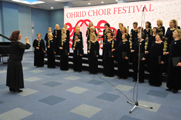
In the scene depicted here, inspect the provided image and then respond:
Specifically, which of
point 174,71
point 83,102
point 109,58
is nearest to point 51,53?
point 109,58

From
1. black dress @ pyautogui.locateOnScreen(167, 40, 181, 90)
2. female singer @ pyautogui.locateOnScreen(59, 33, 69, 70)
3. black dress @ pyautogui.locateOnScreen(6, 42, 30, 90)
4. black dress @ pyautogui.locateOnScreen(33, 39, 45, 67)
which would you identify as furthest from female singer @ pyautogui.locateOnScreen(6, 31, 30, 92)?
black dress @ pyautogui.locateOnScreen(33, 39, 45, 67)

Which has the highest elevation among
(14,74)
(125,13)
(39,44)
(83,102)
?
(125,13)

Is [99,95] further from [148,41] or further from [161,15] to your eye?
[161,15]

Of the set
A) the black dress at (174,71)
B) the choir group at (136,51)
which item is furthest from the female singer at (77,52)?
the black dress at (174,71)

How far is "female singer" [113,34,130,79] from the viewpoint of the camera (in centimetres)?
524

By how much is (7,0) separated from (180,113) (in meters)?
12.8

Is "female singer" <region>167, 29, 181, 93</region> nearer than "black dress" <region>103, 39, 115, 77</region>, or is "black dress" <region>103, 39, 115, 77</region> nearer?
"female singer" <region>167, 29, 181, 93</region>

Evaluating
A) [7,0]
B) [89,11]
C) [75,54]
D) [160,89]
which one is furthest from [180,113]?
[7,0]

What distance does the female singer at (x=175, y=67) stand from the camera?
3.98m

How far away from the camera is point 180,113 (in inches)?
114

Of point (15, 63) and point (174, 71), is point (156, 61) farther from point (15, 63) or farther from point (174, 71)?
point (15, 63)

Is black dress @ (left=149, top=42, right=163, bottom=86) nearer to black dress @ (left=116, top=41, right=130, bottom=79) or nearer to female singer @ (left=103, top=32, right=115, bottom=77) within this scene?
black dress @ (left=116, top=41, right=130, bottom=79)

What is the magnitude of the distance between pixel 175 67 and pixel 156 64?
2.01 feet

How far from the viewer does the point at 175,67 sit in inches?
160
